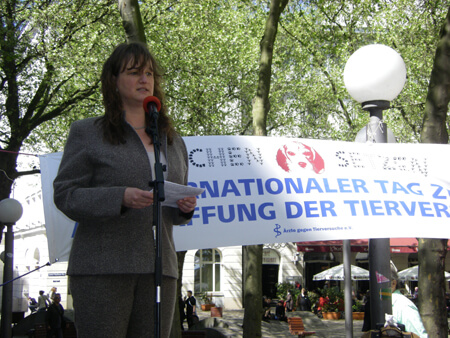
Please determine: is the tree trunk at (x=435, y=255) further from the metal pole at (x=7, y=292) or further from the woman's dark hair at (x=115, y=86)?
the metal pole at (x=7, y=292)

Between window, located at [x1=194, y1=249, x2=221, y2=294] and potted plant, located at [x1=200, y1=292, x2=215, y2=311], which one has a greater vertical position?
window, located at [x1=194, y1=249, x2=221, y2=294]

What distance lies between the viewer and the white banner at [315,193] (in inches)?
204

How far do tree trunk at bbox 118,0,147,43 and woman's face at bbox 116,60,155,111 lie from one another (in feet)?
15.8

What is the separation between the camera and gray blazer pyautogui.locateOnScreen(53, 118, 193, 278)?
2232 millimetres

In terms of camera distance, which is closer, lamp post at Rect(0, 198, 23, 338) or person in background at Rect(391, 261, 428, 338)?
person in background at Rect(391, 261, 428, 338)

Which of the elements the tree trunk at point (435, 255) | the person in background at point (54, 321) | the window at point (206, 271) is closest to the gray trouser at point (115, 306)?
the tree trunk at point (435, 255)

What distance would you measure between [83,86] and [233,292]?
68.9ft

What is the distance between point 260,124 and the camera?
941cm

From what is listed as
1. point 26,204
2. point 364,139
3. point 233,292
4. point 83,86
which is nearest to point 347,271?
point 364,139

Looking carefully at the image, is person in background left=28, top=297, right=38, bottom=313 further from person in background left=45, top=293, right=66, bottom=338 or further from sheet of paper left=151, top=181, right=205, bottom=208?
sheet of paper left=151, top=181, right=205, bottom=208

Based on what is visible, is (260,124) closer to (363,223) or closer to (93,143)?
(363,223)

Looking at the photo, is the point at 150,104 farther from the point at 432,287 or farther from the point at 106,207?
the point at 432,287

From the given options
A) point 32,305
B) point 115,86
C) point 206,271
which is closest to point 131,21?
point 115,86

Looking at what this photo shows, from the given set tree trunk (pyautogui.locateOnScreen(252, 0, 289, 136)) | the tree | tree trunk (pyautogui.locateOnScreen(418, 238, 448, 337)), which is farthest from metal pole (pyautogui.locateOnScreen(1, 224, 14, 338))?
tree trunk (pyautogui.locateOnScreen(418, 238, 448, 337))
